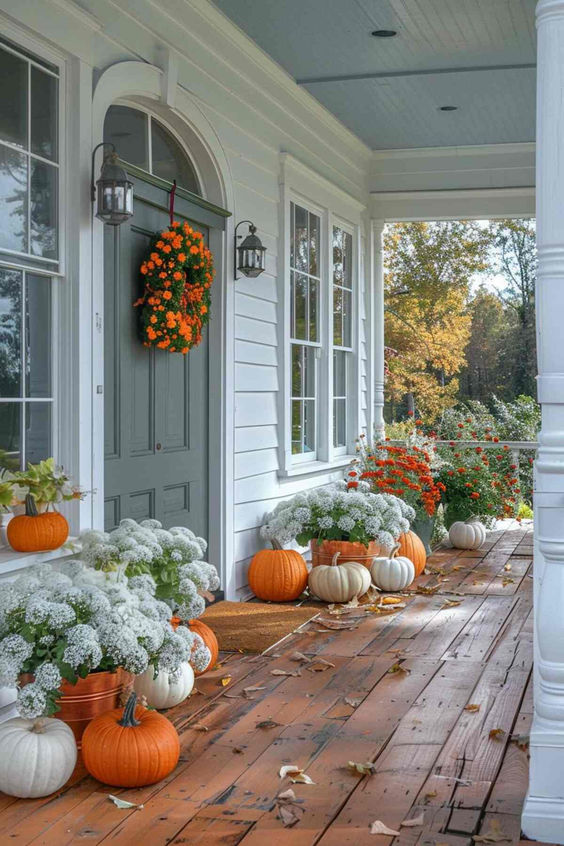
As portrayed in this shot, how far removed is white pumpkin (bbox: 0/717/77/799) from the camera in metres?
2.94

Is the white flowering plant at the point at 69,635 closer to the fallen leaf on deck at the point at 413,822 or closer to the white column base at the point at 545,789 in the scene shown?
the fallen leaf on deck at the point at 413,822

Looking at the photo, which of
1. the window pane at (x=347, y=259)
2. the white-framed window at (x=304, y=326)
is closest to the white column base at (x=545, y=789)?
the white-framed window at (x=304, y=326)

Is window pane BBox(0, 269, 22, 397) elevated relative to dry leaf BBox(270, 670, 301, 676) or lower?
elevated

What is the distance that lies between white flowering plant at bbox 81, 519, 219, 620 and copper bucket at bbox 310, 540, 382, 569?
1919 mm

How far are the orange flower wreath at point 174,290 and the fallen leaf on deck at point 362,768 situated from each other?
2.33 metres

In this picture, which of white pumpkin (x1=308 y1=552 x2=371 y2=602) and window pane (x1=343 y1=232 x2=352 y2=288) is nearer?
white pumpkin (x1=308 y1=552 x2=371 y2=602)

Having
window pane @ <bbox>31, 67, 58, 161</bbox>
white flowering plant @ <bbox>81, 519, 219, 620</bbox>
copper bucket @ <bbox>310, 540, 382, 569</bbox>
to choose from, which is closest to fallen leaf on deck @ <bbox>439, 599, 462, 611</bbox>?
copper bucket @ <bbox>310, 540, 382, 569</bbox>

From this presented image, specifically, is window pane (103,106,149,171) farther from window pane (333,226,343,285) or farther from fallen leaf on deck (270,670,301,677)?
window pane (333,226,343,285)

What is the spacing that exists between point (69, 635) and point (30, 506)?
2.44 feet

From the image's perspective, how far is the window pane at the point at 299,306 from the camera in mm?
6949

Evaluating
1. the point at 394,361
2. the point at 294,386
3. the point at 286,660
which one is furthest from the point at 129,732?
the point at 394,361

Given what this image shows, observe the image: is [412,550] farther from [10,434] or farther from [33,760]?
[33,760]

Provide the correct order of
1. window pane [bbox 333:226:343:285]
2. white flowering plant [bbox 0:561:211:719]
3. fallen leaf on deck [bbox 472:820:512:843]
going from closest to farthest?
1. fallen leaf on deck [bbox 472:820:512:843]
2. white flowering plant [bbox 0:561:211:719]
3. window pane [bbox 333:226:343:285]

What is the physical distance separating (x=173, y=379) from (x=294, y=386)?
1.91 m
